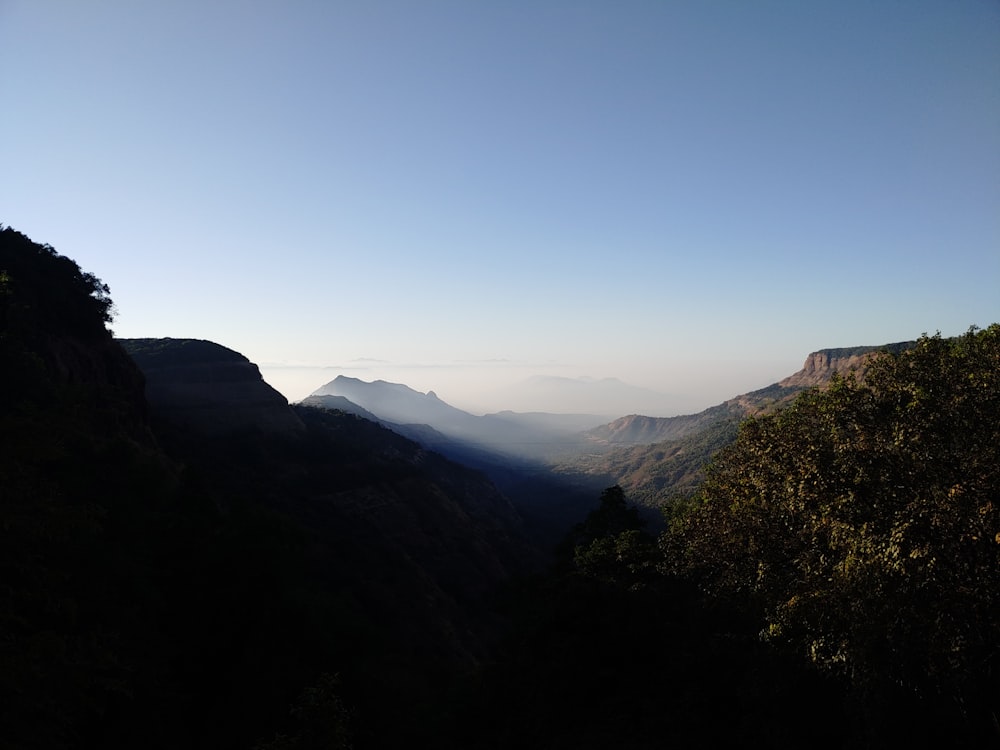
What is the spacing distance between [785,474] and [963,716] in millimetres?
6031

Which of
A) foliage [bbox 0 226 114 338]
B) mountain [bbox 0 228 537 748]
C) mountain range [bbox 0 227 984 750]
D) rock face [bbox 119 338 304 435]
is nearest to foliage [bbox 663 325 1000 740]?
mountain range [bbox 0 227 984 750]

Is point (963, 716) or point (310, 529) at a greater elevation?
point (963, 716)

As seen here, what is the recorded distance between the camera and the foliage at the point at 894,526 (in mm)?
10594

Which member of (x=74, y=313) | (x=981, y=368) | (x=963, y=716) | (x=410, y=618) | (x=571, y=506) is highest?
(x=74, y=313)

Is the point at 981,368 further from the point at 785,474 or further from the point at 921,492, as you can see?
the point at 785,474

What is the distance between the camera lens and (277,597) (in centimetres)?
2330

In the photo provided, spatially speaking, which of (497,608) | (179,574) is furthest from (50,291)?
(497,608)

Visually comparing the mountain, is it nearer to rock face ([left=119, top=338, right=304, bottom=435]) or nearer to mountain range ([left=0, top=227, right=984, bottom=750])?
mountain range ([left=0, top=227, right=984, bottom=750])

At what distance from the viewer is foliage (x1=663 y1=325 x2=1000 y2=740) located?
1059cm

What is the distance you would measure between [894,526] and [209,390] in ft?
304

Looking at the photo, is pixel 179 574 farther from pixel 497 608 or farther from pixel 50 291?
pixel 50 291

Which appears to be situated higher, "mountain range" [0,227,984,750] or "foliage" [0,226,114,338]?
"foliage" [0,226,114,338]

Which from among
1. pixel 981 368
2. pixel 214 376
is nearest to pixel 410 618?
pixel 981 368

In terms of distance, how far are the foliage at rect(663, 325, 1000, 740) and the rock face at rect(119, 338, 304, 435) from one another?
77.2 meters
